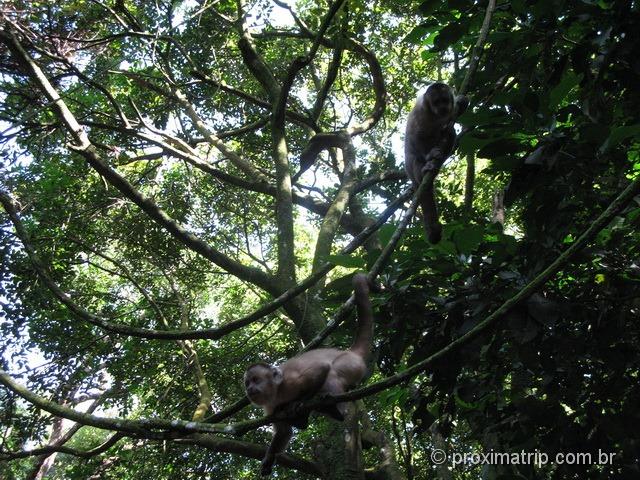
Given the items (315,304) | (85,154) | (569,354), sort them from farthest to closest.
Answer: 1. (315,304)
2. (85,154)
3. (569,354)

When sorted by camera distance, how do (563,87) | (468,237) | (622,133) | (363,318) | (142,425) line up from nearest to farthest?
1. (622,133)
2. (142,425)
3. (563,87)
4. (468,237)
5. (363,318)

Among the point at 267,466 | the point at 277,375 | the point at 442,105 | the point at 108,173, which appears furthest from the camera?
the point at 108,173

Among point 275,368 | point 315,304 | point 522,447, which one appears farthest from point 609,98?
point 315,304

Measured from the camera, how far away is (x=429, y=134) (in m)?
5.67

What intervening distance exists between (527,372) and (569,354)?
0.78m

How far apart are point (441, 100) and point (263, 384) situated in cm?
336

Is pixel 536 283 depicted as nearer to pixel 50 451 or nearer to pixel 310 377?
pixel 310 377

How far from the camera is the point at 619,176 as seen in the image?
11.6 ft

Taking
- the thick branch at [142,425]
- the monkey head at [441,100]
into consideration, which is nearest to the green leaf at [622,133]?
the thick branch at [142,425]

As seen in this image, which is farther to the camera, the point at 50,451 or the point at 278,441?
the point at 50,451

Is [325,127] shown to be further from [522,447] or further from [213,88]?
[522,447]

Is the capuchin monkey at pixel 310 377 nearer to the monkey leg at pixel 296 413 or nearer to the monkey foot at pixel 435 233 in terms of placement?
the monkey leg at pixel 296 413

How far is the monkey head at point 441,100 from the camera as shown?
17.6 ft

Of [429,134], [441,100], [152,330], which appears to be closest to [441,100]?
[441,100]
